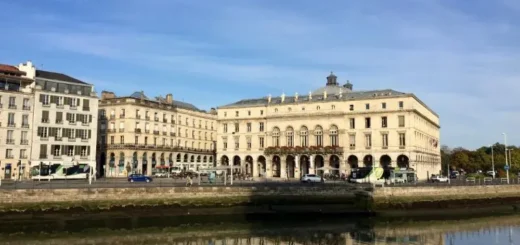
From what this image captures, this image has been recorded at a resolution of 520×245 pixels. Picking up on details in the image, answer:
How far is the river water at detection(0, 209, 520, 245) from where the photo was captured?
32.8 meters

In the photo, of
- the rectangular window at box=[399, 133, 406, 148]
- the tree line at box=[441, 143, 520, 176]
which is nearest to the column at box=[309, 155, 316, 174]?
the rectangular window at box=[399, 133, 406, 148]

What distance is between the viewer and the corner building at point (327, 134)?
250 feet

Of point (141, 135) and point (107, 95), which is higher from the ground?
point (107, 95)

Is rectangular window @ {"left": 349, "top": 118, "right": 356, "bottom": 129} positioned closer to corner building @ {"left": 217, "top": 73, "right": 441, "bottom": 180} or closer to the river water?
corner building @ {"left": 217, "top": 73, "right": 441, "bottom": 180}

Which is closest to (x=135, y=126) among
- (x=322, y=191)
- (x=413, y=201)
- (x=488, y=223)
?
(x=322, y=191)

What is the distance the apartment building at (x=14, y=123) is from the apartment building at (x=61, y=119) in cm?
87

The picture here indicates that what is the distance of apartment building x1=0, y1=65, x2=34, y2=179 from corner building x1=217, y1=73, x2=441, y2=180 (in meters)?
34.6

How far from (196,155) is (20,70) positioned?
39.0 meters

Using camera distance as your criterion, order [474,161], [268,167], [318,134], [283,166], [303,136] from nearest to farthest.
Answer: [318,134], [303,136], [283,166], [268,167], [474,161]

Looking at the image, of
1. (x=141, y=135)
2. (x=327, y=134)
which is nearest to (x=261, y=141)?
(x=327, y=134)

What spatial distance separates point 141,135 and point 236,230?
165 feet

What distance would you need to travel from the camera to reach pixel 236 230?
3731 centimetres

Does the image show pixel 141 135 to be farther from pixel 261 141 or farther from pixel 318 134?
pixel 318 134

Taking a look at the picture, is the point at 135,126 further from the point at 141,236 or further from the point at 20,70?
the point at 141,236
